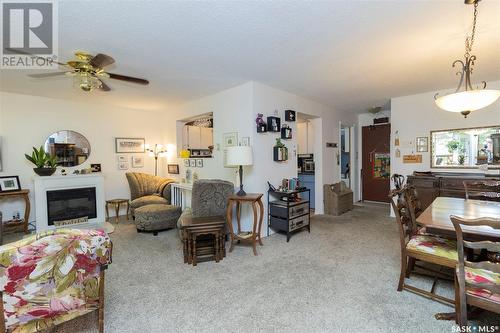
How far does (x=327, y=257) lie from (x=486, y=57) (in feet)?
10.00

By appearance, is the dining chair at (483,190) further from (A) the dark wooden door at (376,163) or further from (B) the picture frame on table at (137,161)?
(B) the picture frame on table at (137,161)

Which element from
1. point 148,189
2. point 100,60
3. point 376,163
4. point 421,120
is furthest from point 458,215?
point 148,189

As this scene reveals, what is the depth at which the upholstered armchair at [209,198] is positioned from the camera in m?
3.16

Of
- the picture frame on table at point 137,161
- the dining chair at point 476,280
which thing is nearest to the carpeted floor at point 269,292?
the dining chair at point 476,280

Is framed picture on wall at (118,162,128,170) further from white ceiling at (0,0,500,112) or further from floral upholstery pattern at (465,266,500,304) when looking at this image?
floral upholstery pattern at (465,266,500,304)

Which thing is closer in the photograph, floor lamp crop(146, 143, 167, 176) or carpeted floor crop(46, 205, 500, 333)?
A: carpeted floor crop(46, 205, 500, 333)

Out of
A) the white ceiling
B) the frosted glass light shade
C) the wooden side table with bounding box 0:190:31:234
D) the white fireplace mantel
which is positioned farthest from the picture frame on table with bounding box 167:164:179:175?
the frosted glass light shade

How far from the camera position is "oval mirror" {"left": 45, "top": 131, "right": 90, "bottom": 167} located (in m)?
4.39

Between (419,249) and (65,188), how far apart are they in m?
5.24

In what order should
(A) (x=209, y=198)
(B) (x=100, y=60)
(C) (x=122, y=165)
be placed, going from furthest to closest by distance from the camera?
(C) (x=122, y=165), (A) (x=209, y=198), (B) (x=100, y=60)

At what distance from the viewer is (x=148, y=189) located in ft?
16.6

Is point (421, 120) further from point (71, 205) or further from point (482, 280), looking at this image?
point (71, 205)

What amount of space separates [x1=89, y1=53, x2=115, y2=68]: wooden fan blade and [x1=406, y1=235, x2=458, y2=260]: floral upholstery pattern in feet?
10.7

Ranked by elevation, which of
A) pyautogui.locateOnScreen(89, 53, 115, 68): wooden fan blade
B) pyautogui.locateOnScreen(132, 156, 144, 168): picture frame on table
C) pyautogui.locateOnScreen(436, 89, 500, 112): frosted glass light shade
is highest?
pyautogui.locateOnScreen(89, 53, 115, 68): wooden fan blade
